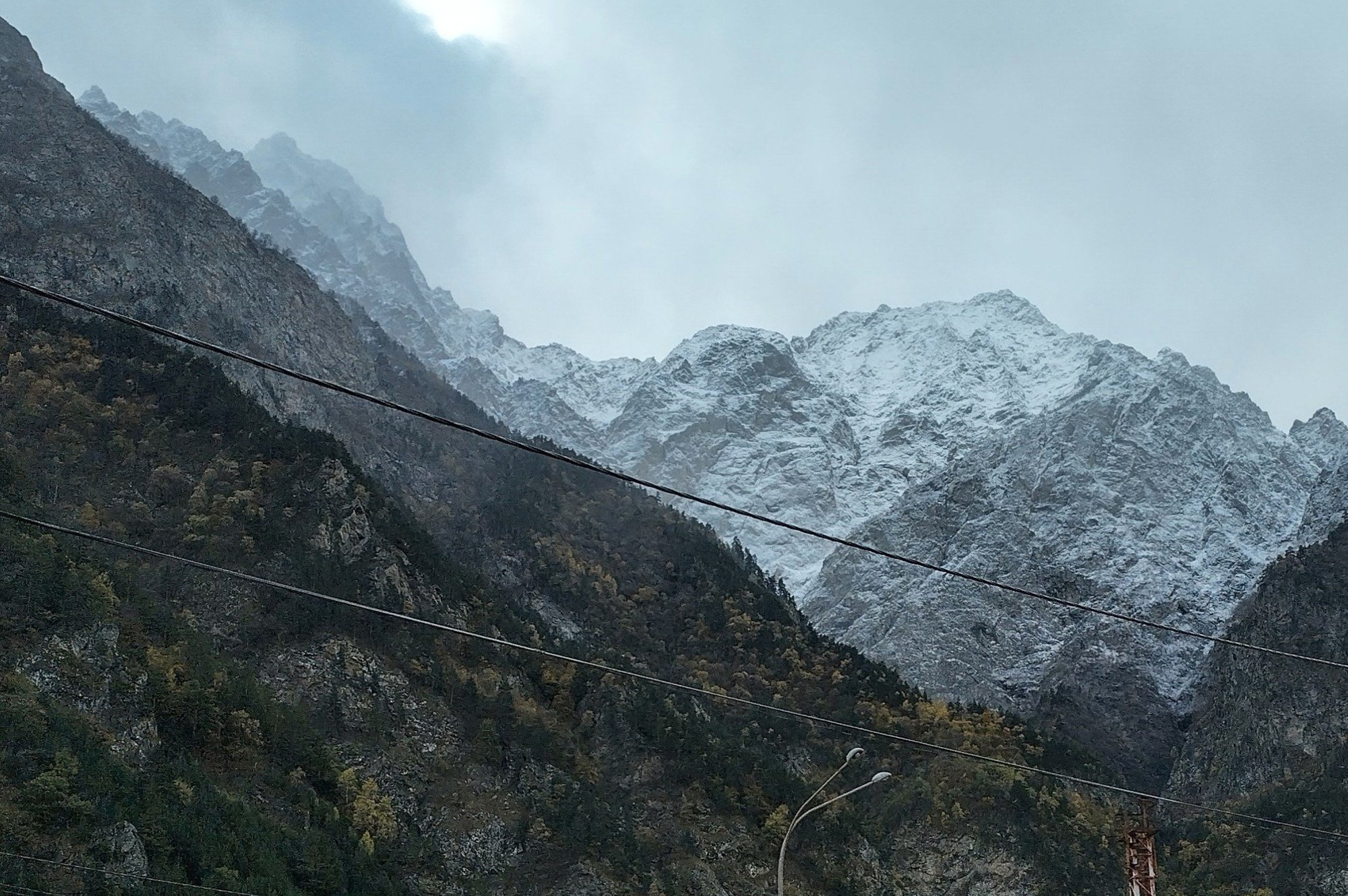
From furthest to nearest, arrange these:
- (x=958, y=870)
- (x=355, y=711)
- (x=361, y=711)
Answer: (x=958, y=870) → (x=361, y=711) → (x=355, y=711)

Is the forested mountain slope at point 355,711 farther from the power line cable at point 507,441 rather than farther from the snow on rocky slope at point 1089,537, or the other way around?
the snow on rocky slope at point 1089,537

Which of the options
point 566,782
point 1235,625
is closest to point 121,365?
point 566,782

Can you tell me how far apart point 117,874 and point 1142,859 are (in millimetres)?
27073

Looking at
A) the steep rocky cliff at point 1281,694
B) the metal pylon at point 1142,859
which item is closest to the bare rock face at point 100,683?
the metal pylon at point 1142,859

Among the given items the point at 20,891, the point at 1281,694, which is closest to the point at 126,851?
the point at 20,891

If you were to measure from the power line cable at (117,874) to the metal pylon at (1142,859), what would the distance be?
981 inches

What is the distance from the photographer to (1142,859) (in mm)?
24688

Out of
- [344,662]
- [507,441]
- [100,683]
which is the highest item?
[507,441]

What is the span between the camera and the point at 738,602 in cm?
8619

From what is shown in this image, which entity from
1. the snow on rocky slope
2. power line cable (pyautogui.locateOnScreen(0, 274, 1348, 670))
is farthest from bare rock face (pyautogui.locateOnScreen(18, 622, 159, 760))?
the snow on rocky slope

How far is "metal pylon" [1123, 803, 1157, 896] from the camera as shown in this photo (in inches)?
970

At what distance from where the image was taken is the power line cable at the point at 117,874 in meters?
32.0

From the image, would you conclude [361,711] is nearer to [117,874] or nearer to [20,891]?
[117,874]

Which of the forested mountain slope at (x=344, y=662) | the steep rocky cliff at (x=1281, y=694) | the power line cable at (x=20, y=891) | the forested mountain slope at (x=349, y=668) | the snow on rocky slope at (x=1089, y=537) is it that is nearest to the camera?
the power line cable at (x=20, y=891)
